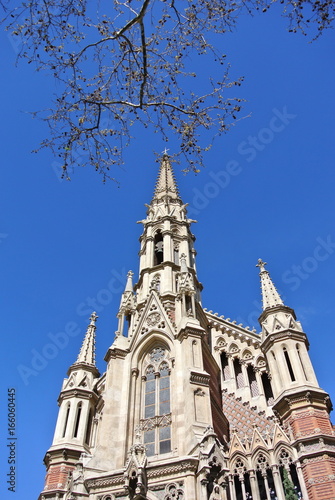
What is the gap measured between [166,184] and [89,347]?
14.4 meters

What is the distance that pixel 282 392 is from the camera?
1537cm

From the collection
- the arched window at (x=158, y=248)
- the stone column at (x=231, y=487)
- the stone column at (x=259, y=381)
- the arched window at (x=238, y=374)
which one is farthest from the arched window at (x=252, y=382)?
the arched window at (x=158, y=248)

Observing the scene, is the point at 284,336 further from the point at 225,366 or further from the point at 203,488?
the point at 203,488

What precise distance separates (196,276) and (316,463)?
1231 cm

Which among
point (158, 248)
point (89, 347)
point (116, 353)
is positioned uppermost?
point (158, 248)

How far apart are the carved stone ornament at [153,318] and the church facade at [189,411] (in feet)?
0.19

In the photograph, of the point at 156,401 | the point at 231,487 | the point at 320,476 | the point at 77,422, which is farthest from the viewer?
the point at 77,422

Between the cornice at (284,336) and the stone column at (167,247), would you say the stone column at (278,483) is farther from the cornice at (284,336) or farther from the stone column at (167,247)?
the stone column at (167,247)

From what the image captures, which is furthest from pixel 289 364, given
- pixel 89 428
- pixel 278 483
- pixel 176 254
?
pixel 176 254

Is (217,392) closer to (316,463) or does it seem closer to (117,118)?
(316,463)

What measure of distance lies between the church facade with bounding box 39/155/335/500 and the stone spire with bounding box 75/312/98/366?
2.8 inches

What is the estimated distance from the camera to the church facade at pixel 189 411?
12.4 meters

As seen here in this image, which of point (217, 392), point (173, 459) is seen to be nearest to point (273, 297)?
point (217, 392)

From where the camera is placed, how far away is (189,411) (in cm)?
1381
